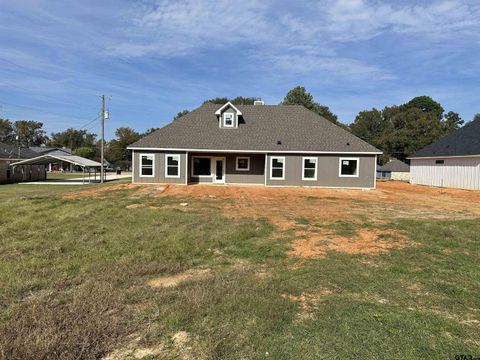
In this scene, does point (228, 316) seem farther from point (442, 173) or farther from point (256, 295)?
point (442, 173)

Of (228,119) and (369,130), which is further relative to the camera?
(369,130)

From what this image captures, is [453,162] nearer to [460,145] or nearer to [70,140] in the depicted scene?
[460,145]

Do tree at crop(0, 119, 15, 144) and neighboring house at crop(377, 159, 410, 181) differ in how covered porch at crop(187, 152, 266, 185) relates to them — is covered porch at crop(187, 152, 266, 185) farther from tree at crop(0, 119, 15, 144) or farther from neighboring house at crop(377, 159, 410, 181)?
tree at crop(0, 119, 15, 144)

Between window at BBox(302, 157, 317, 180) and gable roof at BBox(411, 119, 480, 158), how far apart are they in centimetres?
1131

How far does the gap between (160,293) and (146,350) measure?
1.46 meters

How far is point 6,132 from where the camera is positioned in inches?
4048

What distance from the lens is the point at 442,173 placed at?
28.1m

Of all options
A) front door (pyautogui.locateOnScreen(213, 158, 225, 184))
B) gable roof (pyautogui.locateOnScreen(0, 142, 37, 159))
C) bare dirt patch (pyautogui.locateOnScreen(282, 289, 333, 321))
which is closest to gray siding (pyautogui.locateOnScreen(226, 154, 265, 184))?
front door (pyautogui.locateOnScreen(213, 158, 225, 184))

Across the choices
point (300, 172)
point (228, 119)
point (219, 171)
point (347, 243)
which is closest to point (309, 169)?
point (300, 172)

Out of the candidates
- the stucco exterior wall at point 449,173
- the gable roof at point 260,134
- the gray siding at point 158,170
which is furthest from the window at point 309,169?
the stucco exterior wall at point 449,173

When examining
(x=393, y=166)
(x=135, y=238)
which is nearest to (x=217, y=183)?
(x=135, y=238)

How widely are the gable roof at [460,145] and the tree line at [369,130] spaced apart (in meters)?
27.0

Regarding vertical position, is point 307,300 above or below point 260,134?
below

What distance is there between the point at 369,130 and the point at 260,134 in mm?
72782
